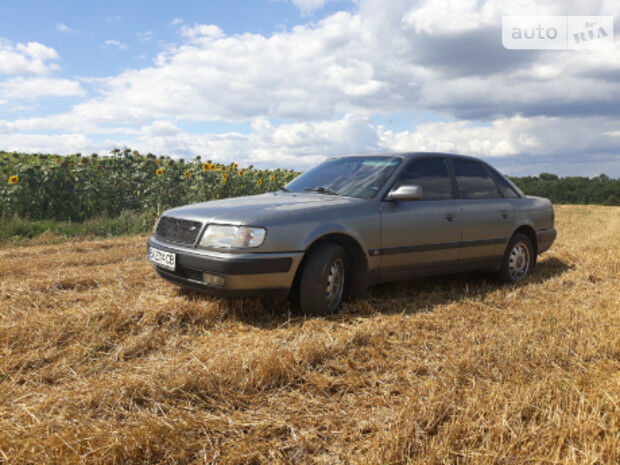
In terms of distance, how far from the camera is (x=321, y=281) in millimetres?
3910

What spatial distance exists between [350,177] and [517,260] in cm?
246

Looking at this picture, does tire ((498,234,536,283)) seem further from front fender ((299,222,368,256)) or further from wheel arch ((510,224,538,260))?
front fender ((299,222,368,256))

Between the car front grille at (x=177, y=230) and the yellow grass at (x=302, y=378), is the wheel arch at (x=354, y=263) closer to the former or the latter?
the yellow grass at (x=302, y=378)

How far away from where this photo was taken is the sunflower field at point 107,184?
9453 mm

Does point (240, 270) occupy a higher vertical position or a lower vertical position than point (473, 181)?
lower

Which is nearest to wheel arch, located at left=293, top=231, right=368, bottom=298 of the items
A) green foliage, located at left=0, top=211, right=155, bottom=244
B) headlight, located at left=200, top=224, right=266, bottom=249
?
headlight, located at left=200, top=224, right=266, bottom=249

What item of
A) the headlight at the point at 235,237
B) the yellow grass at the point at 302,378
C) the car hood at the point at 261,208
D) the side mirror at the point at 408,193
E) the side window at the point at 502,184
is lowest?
the yellow grass at the point at 302,378

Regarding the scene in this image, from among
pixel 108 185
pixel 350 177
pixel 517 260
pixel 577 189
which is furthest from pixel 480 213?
pixel 577 189

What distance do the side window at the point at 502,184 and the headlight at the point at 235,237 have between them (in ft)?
11.0

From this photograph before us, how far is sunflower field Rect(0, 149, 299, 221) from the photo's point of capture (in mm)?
9453

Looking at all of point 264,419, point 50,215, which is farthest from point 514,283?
point 50,215

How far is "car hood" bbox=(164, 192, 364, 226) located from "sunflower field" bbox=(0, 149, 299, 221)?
630 cm

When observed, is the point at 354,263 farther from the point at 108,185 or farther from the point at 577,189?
the point at 577,189

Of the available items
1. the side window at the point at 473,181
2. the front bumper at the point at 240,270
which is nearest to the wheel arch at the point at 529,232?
the side window at the point at 473,181
